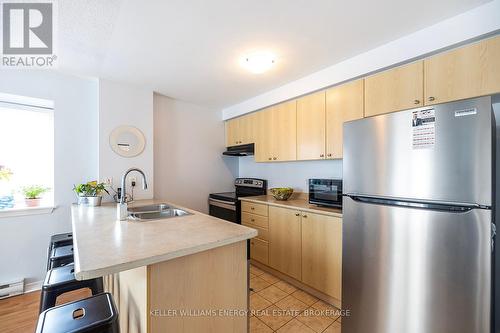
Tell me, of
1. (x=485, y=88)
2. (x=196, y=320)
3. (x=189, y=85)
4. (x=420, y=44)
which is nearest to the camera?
(x=196, y=320)

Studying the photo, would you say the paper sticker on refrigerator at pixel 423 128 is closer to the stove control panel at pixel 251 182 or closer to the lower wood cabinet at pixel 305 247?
the lower wood cabinet at pixel 305 247

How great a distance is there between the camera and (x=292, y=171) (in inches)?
118

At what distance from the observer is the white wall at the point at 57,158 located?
2.14 meters

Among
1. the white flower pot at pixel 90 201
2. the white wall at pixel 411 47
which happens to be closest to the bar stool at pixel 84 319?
the white flower pot at pixel 90 201

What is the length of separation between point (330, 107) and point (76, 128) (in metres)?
2.80

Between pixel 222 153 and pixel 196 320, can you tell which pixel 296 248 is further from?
pixel 222 153

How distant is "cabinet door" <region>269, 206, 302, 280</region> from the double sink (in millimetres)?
1100

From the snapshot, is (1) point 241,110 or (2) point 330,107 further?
(1) point 241,110

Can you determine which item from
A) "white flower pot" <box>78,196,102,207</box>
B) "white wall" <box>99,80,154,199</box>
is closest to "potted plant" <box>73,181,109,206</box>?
"white flower pot" <box>78,196,102,207</box>

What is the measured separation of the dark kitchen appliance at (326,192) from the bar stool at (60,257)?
7.21ft

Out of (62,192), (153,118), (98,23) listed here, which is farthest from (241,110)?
(62,192)

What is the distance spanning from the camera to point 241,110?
339 cm

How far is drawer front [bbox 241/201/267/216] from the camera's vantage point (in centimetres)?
266

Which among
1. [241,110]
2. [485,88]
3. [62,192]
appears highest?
[241,110]
